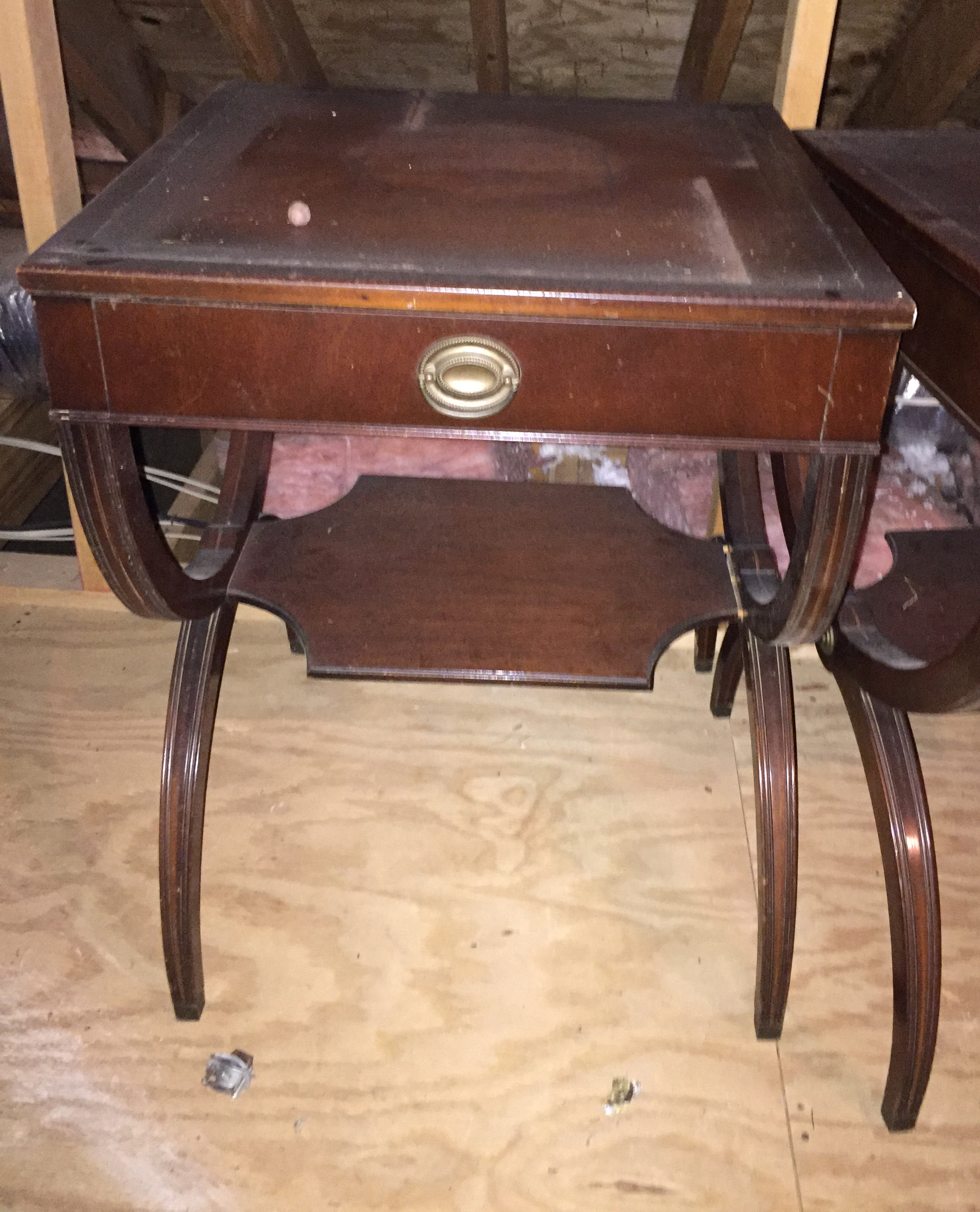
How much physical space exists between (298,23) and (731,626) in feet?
3.39

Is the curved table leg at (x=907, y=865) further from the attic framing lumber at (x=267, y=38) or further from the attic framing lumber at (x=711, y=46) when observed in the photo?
the attic framing lumber at (x=267, y=38)

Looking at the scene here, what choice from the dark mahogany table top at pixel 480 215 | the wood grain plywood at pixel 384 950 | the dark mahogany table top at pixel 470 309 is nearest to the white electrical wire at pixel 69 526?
the wood grain plywood at pixel 384 950

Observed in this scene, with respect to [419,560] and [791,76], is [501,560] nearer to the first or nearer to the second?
[419,560]

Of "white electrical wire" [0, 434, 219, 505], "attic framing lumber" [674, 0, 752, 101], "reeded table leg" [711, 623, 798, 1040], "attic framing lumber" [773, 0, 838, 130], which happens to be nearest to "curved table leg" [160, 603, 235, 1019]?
"reeded table leg" [711, 623, 798, 1040]

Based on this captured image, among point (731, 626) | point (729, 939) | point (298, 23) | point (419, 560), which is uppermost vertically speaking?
point (298, 23)

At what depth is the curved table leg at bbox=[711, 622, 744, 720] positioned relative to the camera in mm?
1250

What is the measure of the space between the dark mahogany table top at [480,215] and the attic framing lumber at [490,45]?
Answer: 0.37 meters

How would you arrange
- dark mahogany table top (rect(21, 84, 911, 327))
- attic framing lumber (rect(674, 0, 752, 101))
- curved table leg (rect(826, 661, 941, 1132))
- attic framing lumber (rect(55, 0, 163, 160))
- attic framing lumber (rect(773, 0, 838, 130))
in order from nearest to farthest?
dark mahogany table top (rect(21, 84, 911, 327))
curved table leg (rect(826, 661, 941, 1132))
attic framing lumber (rect(773, 0, 838, 130))
attic framing lumber (rect(674, 0, 752, 101))
attic framing lumber (rect(55, 0, 163, 160))

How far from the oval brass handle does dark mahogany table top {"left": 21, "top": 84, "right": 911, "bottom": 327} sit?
3 centimetres

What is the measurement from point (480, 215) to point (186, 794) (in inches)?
23.1

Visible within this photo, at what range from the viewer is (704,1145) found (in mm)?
953

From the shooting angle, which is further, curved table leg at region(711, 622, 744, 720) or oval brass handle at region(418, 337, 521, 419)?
curved table leg at region(711, 622, 744, 720)

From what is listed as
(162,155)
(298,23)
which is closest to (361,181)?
(162,155)

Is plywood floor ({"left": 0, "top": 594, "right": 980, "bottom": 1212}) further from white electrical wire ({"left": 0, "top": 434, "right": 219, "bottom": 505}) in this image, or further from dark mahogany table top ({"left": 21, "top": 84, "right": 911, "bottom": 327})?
dark mahogany table top ({"left": 21, "top": 84, "right": 911, "bottom": 327})
